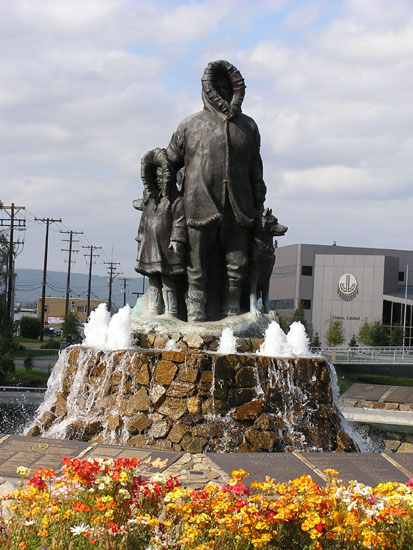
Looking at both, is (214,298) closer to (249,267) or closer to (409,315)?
(249,267)

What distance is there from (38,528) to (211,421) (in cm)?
371

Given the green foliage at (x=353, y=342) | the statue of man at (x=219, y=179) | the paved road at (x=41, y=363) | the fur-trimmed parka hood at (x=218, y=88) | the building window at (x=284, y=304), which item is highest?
the fur-trimmed parka hood at (x=218, y=88)

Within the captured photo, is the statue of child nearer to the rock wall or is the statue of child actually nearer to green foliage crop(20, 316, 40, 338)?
the rock wall

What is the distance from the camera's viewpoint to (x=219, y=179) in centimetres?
920

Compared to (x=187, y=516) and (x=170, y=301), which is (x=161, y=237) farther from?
(x=187, y=516)

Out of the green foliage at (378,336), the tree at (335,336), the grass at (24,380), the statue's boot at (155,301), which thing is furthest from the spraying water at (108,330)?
the tree at (335,336)

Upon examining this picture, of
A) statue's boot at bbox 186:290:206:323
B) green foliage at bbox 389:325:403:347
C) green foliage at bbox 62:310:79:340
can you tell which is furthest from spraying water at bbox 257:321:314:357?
green foliage at bbox 389:325:403:347

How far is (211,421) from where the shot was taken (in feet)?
24.5

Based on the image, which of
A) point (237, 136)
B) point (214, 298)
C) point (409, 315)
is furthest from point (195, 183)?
point (409, 315)

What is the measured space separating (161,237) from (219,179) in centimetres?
112

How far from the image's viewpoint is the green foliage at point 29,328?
51.4 metres

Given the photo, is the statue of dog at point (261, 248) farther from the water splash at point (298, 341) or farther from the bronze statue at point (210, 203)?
the water splash at point (298, 341)

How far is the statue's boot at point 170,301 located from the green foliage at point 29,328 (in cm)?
4337

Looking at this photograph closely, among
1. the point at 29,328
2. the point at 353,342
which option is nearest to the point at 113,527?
the point at 353,342
